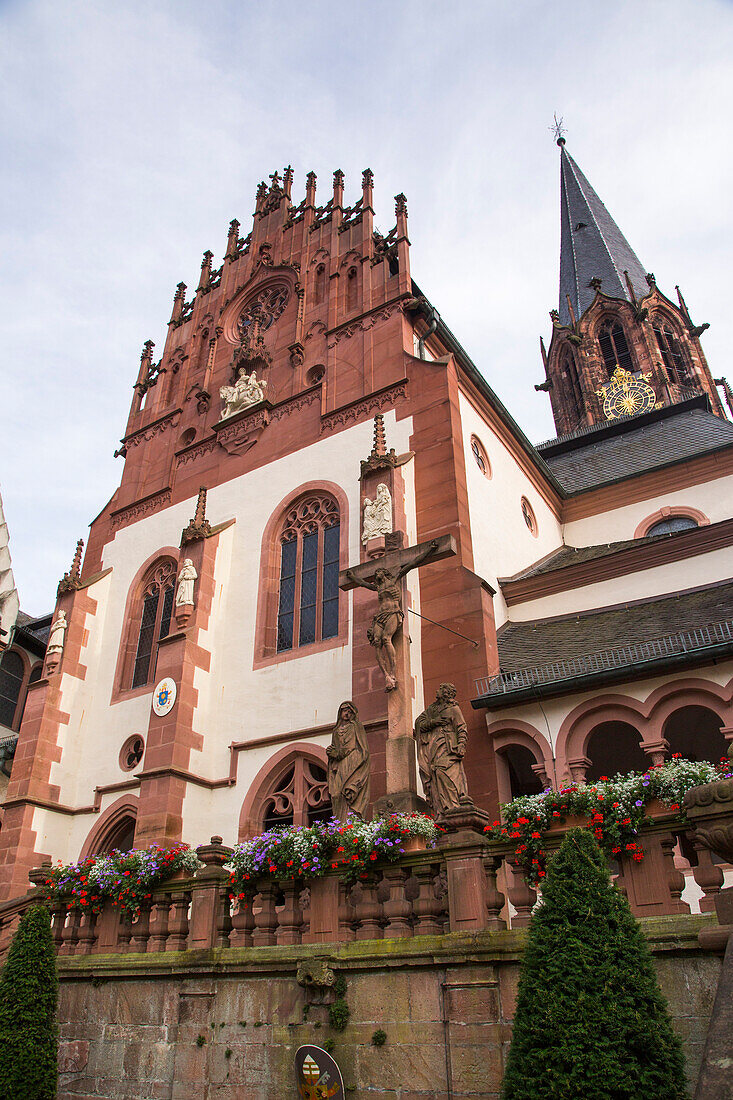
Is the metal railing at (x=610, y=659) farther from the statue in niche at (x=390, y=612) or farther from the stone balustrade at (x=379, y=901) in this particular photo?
the stone balustrade at (x=379, y=901)

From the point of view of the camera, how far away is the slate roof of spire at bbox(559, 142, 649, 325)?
44.3m

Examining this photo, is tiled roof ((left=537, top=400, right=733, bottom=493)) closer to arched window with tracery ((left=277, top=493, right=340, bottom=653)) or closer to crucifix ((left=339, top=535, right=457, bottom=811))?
arched window with tracery ((left=277, top=493, right=340, bottom=653))

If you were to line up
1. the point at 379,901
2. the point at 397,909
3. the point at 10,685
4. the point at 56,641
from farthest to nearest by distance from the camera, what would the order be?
the point at 10,685
the point at 56,641
the point at 379,901
the point at 397,909

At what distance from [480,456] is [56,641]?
10704 mm

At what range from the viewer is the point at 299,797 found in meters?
14.4

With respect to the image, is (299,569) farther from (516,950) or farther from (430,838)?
(516,950)

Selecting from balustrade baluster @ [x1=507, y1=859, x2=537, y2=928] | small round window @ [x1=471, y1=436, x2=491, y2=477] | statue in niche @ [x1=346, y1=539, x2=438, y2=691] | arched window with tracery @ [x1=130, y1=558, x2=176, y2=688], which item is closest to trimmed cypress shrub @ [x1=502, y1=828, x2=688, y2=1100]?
balustrade baluster @ [x1=507, y1=859, x2=537, y2=928]

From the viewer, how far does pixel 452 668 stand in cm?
1379

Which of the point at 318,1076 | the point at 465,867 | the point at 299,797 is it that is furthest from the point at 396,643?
the point at 318,1076

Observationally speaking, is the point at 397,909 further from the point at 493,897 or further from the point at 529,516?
the point at 529,516

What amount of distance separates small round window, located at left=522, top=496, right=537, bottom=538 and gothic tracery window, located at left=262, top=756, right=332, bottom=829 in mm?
9206

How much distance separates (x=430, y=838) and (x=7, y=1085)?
462 cm

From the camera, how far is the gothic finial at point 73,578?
20.4 meters

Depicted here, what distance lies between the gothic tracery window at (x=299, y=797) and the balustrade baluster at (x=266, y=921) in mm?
5329
